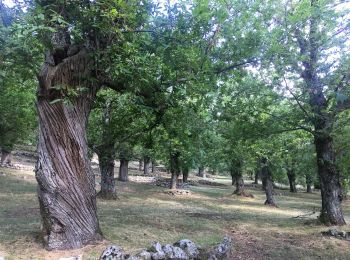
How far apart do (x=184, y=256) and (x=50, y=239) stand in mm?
2746

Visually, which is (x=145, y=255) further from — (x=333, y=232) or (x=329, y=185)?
(x=329, y=185)

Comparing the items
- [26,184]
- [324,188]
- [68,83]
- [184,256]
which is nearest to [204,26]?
[68,83]

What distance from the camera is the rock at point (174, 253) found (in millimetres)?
7116

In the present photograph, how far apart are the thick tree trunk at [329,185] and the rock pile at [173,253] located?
6.49 metres

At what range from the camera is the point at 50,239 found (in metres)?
7.43

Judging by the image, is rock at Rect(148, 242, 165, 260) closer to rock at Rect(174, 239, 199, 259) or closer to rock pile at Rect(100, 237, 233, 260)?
rock pile at Rect(100, 237, 233, 260)

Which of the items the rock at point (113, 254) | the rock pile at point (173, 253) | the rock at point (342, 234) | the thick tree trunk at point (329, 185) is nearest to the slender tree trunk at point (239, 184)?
the thick tree trunk at point (329, 185)

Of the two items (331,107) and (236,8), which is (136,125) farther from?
(331,107)

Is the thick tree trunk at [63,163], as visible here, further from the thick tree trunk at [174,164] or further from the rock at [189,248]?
the thick tree trunk at [174,164]

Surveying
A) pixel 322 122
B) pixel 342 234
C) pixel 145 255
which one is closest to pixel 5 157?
pixel 322 122

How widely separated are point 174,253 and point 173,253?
0.02 m

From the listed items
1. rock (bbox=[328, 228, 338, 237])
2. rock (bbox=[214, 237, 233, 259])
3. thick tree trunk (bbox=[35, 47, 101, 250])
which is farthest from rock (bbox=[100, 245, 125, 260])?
rock (bbox=[328, 228, 338, 237])

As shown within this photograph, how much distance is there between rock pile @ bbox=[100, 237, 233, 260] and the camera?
668cm

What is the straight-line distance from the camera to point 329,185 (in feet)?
43.4
